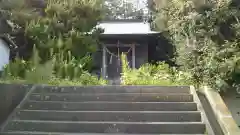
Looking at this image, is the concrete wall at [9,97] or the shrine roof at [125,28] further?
the shrine roof at [125,28]

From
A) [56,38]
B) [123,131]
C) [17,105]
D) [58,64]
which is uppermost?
[56,38]

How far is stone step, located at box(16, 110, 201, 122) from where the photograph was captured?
5000 mm

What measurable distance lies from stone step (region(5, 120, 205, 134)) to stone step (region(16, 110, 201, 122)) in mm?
233

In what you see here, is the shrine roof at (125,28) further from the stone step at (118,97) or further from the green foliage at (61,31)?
the stone step at (118,97)

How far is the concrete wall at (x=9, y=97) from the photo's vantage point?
4871 mm

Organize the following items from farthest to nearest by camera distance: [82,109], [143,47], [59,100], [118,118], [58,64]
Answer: [143,47]
[58,64]
[59,100]
[82,109]
[118,118]

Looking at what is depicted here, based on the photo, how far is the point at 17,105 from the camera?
5469 mm

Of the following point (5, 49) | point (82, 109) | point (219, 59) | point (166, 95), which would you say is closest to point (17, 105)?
point (82, 109)

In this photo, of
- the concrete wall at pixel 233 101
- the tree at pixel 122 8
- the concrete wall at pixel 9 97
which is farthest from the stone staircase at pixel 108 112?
the tree at pixel 122 8

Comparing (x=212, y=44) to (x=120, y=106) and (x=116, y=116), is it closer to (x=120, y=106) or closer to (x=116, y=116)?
(x=120, y=106)

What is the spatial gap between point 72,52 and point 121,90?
4.41 m

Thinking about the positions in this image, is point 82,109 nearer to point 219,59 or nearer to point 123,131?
point 123,131

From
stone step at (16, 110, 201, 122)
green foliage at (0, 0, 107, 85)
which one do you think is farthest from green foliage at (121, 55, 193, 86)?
stone step at (16, 110, 201, 122)

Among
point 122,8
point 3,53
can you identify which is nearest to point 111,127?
point 3,53
